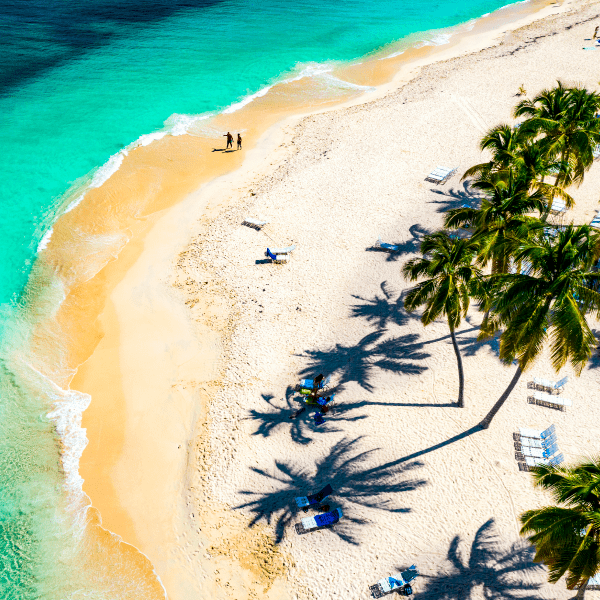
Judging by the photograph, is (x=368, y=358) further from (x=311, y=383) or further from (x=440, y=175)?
(x=440, y=175)

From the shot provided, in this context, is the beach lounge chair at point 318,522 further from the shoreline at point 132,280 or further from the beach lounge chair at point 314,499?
the shoreline at point 132,280

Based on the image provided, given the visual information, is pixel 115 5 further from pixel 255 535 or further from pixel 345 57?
pixel 255 535

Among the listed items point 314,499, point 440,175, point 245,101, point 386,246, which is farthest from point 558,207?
point 245,101

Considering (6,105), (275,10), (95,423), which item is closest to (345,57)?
(275,10)

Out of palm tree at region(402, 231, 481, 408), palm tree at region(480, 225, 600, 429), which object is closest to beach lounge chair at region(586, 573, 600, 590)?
palm tree at region(480, 225, 600, 429)

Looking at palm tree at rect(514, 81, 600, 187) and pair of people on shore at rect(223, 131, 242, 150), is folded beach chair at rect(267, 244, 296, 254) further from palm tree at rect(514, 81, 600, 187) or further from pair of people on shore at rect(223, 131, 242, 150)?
pair of people on shore at rect(223, 131, 242, 150)

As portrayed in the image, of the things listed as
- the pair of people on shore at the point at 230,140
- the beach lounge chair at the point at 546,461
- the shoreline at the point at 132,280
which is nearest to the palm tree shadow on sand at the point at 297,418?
the shoreline at the point at 132,280
